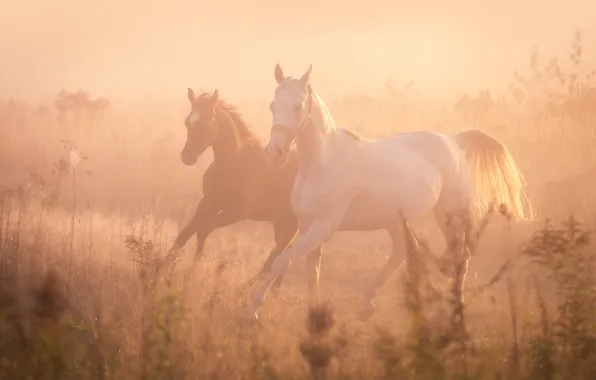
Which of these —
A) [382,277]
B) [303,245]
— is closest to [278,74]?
[303,245]

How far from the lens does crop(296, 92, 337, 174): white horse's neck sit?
17.4ft

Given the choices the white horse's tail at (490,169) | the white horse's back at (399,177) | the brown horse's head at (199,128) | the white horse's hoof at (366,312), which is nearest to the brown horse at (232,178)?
the brown horse's head at (199,128)

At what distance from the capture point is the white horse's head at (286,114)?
4.83 metres

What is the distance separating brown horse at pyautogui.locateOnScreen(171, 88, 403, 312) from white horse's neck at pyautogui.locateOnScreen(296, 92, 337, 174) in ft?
4.85

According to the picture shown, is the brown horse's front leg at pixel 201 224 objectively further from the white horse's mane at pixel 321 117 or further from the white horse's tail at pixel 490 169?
the white horse's tail at pixel 490 169

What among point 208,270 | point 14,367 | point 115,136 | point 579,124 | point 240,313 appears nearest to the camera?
point 14,367

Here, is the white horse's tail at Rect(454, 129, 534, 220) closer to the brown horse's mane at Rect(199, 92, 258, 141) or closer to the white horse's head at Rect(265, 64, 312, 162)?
the brown horse's mane at Rect(199, 92, 258, 141)

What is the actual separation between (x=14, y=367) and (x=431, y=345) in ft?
6.07

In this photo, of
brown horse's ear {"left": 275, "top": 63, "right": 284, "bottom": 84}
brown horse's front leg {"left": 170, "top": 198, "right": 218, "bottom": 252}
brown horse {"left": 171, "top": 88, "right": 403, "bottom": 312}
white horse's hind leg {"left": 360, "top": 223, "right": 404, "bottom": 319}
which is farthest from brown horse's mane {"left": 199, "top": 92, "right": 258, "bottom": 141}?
brown horse's ear {"left": 275, "top": 63, "right": 284, "bottom": 84}

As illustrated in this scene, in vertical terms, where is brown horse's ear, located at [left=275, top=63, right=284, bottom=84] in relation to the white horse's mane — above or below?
above

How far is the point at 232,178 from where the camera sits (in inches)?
272

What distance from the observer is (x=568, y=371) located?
A: 3.12m

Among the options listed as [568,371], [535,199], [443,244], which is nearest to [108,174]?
[443,244]

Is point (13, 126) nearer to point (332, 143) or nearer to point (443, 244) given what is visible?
point (443, 244)
